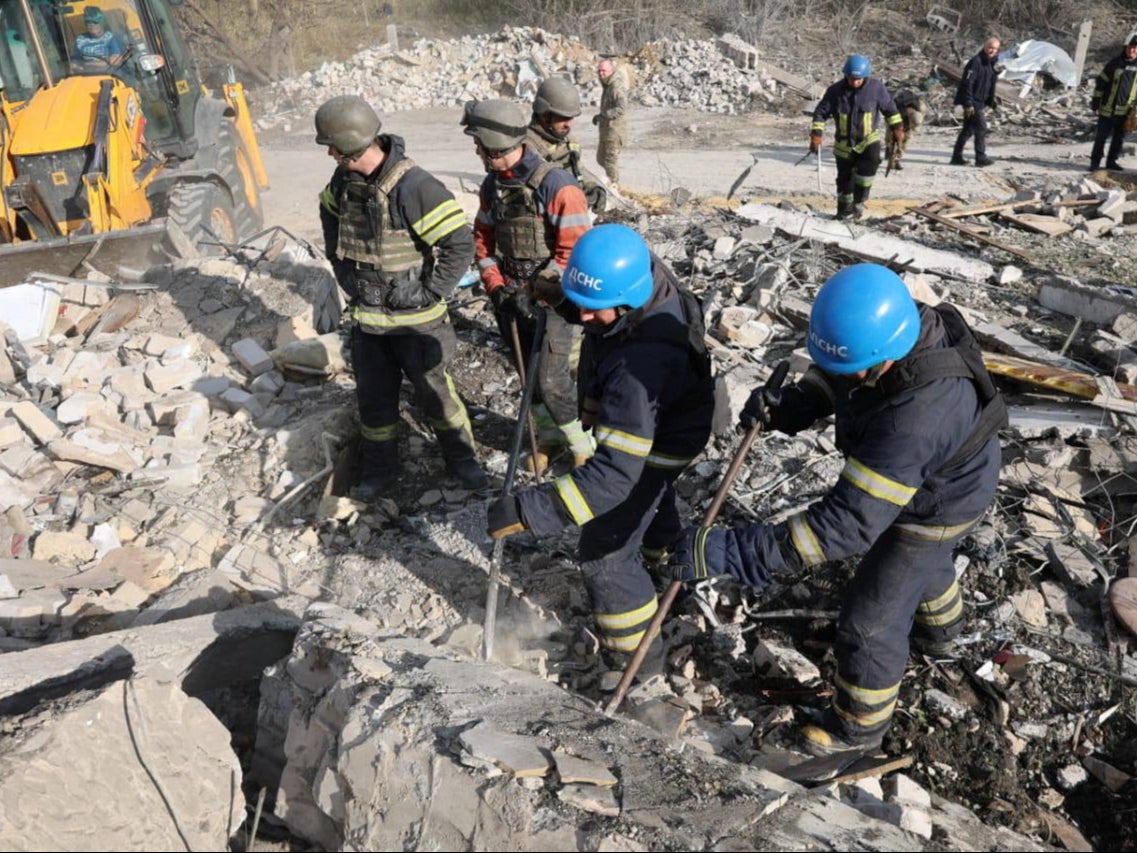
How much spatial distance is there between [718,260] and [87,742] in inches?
241

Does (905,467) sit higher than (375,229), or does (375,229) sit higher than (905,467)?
(375,229)

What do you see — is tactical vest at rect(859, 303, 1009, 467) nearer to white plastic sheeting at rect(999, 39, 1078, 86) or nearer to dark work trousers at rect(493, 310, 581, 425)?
dark work trousers at rect(493, 310, 581, 425)

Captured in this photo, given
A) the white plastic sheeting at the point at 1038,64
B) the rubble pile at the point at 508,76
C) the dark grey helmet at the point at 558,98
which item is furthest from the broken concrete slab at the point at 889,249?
the white plastic sheeting at the point at 1038,64

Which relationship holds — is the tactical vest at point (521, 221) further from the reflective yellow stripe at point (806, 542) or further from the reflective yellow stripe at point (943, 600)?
the reflective yellow stripe at point (943, 600)

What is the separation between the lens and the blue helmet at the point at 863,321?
2717mm

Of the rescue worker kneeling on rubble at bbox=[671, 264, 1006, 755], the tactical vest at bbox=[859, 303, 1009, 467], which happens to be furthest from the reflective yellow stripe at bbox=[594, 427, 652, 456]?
the tactical vest at bbox=[859, 303, 1009, 467]

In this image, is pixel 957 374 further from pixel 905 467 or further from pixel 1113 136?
pixel 1113 136

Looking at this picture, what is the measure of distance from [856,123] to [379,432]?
6.33 m

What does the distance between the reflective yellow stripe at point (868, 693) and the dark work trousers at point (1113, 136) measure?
10.5 m

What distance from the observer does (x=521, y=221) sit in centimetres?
491

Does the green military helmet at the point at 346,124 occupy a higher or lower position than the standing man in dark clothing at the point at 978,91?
higher

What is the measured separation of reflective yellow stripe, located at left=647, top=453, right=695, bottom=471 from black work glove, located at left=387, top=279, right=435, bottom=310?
173 centimetres

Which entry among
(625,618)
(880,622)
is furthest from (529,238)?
(880,622)

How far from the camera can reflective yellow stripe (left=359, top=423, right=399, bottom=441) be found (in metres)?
4.94
